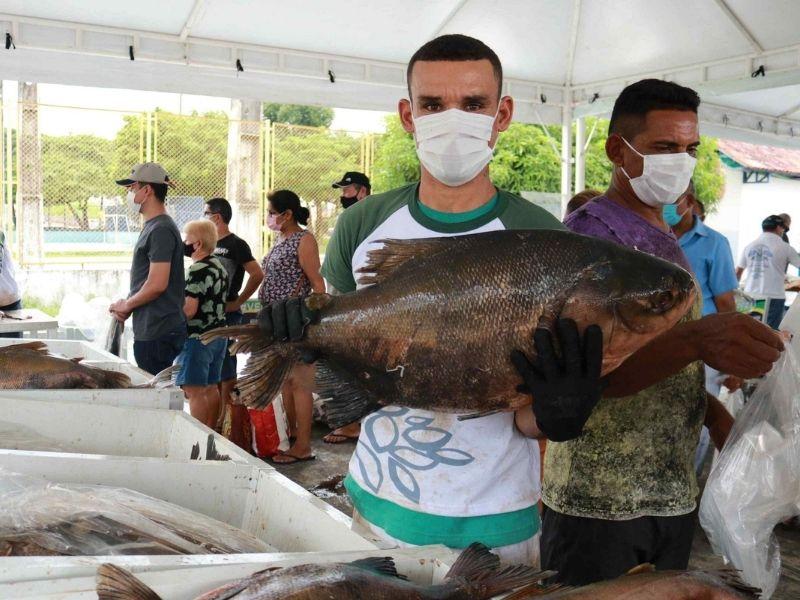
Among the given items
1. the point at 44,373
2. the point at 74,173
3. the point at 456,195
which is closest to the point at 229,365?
the point at 44,373

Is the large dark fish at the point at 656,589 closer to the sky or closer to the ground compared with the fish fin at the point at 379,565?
closer to the sky

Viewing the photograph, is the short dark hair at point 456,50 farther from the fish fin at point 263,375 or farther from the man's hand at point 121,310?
the man's hand at point 121,310

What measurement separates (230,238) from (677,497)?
18.2 feet

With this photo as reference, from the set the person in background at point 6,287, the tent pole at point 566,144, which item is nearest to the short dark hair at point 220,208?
the person in background at point 6,287

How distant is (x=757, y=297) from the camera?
10.7 metres

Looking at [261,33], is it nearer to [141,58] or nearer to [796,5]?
[141,58]

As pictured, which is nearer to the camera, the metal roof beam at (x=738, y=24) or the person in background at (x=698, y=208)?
the person in background at (x=698, y=208)

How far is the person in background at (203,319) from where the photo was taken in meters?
5.72

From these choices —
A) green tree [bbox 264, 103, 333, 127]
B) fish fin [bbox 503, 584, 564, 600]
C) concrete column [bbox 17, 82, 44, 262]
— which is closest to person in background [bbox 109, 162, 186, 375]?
fish fin [bbox 503, 584, 564, 600]

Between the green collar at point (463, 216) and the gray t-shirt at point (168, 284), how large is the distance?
390 cm

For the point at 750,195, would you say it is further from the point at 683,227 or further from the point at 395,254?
the point at 395,254

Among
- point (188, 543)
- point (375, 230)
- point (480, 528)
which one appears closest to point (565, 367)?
point (480, 528)

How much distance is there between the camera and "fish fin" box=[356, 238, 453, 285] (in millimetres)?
1539

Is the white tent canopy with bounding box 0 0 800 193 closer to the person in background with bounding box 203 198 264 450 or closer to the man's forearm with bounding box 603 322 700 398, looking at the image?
the person in background with bounding box 203 198 264 450
